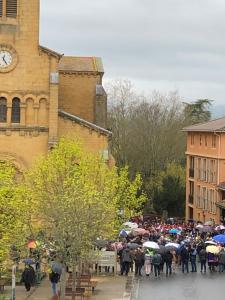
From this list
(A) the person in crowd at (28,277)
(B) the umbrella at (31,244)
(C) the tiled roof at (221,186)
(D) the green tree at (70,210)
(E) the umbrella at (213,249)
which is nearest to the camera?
(D) the green tree at (70,210)

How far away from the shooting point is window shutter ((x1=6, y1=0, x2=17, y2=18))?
49625 millimetres

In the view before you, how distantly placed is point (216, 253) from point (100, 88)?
23814 mm

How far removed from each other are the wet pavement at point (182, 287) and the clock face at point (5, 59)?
19507mm

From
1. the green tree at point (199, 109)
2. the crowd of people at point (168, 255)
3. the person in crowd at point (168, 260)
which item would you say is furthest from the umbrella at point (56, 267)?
the green tree at point (199, 109)

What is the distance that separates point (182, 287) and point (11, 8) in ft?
80.9

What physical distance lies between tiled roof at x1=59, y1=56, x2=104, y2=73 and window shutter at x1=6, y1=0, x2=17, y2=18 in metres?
10.6

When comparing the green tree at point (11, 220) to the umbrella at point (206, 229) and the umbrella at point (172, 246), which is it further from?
the umbrella at point (206, 229)

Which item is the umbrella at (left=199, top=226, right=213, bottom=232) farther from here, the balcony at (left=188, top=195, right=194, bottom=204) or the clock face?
the balcony at (left=188, top=195, right=194, bottom=204)

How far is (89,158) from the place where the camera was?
42031 mm

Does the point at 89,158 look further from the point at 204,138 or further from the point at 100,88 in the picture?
the point at 204,138

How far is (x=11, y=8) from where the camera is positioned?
163ft

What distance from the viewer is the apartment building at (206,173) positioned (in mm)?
66875

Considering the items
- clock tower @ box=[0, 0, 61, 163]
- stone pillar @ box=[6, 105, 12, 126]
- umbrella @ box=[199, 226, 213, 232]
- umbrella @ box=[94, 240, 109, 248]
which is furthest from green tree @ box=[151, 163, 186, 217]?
umbrella @ box=[94, 240, 109, 248]

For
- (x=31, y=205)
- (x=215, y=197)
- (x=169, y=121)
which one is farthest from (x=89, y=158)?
(x=169, y=121)
